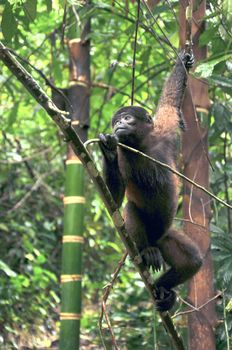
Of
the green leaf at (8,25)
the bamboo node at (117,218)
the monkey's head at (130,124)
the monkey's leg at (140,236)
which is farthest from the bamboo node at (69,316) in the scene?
the green leaf at (8,25)

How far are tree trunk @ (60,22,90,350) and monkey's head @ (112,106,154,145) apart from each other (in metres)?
0.81

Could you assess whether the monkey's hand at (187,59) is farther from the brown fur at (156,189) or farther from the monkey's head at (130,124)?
the monkey's head at (130,124)

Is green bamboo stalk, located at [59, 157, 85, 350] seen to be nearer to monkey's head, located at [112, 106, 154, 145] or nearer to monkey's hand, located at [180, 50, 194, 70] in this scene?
monkey's head, located at [112, 106, 154, 145]

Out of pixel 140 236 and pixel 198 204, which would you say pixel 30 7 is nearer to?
pixel 140 236

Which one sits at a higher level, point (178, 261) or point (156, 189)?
point (156, 189)

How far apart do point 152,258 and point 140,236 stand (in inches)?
7.2

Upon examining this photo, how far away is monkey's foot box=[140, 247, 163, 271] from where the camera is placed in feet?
12.7

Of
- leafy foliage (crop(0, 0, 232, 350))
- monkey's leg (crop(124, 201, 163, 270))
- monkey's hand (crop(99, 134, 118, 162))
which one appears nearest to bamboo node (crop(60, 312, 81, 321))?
leafy foliage (crop(0, 0, 232, 350))

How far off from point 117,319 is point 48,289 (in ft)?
6.09

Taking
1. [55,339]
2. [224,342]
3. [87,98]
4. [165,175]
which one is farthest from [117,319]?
[165,175]

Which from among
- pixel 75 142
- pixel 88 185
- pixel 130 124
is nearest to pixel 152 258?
pixel 130 124

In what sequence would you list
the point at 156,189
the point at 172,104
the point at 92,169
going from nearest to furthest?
the point at 92,169
the point at 156,189
the point at 172,104

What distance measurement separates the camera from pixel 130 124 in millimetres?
3871

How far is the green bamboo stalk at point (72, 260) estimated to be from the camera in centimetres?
478
